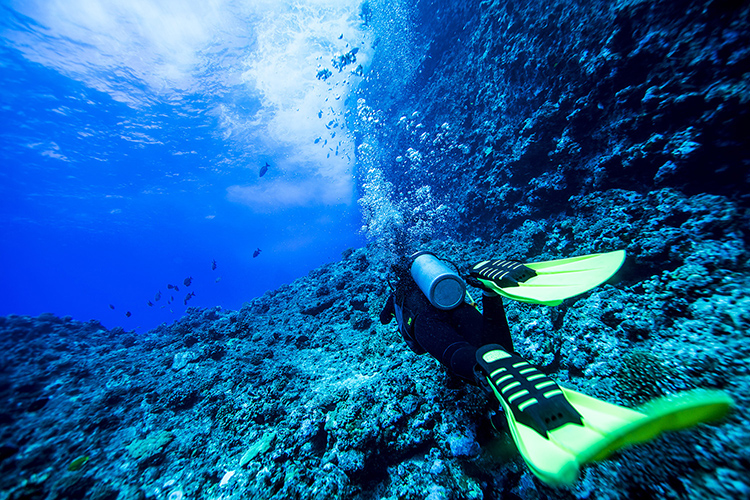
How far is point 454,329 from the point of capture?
293 cm

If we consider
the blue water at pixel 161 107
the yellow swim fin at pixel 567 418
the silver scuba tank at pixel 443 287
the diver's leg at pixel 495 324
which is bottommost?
the yellow swim fin at pixel 567 418

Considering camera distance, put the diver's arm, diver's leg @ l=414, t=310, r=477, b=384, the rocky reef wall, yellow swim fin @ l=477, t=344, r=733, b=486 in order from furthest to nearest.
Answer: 1. the diver's arm
2. the rocky reef wall
3. diver's leg @ l=414, t=310, r=477, b=384
4. yellow swim fin @ l=477, t=344, r=733, b=486

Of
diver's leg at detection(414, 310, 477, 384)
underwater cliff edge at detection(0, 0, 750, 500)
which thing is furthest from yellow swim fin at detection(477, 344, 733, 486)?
underwater cliff edge at detection(0, 0, 750, 500)

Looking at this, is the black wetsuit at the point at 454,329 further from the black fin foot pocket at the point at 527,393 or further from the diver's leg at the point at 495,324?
the black fin foot pocket at the point at 527,393

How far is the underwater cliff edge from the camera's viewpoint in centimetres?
266

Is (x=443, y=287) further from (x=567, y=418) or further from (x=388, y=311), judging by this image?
(x=388, y=311)

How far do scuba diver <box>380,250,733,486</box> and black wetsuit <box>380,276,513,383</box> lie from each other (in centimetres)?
1

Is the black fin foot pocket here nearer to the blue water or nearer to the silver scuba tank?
the silver scuba tank

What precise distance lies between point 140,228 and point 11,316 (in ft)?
168

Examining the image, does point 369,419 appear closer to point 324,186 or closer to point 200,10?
point 200,10

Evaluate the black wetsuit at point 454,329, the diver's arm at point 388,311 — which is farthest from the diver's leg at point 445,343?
the diver's arm at point 388,311

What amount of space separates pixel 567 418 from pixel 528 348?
2.65m

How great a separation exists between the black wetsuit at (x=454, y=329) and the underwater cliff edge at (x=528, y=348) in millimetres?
905

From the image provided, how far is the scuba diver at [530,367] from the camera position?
4.68ft
